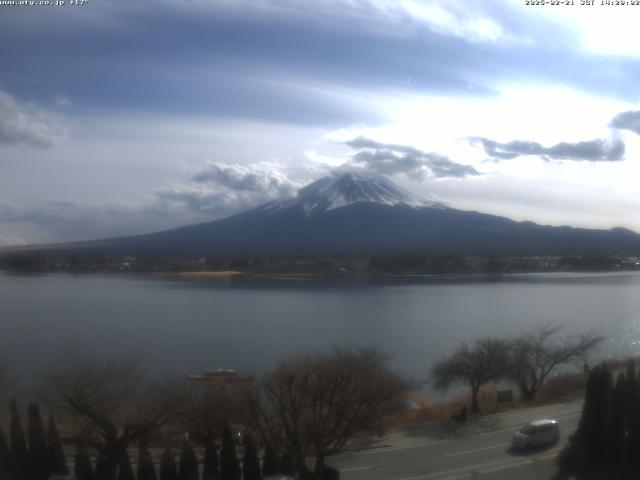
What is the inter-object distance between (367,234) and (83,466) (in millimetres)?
44002

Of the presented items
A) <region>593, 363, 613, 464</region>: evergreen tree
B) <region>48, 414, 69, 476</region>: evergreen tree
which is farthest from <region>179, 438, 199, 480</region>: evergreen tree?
<region>593, 363, 613, 464</region>: evergreen tree

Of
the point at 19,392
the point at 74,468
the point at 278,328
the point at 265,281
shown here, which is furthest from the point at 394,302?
the point at 74,468

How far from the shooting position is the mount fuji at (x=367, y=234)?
32.7 meters

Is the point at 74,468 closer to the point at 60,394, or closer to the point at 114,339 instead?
the point at 60,394

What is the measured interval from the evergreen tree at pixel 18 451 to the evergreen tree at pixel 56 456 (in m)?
0.14

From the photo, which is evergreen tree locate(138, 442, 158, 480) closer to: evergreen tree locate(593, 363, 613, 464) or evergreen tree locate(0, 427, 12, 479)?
evergreen tree locate(0, 427, 12, 479)

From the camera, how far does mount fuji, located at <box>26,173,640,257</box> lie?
32.7m

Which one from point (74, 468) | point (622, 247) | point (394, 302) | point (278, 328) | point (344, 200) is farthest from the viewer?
point (344, 200)

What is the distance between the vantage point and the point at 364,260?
29.1 meters

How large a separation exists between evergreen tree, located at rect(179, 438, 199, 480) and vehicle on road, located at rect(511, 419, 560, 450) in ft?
6.61

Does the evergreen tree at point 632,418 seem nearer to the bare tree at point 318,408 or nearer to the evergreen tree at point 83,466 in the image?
the bare tree at point 318,408

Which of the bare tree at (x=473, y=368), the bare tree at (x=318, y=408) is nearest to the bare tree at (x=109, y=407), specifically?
the bare tree at (x=318, y=408)

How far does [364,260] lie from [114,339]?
19462mm

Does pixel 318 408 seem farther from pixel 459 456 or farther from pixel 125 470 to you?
pixel 125 470
